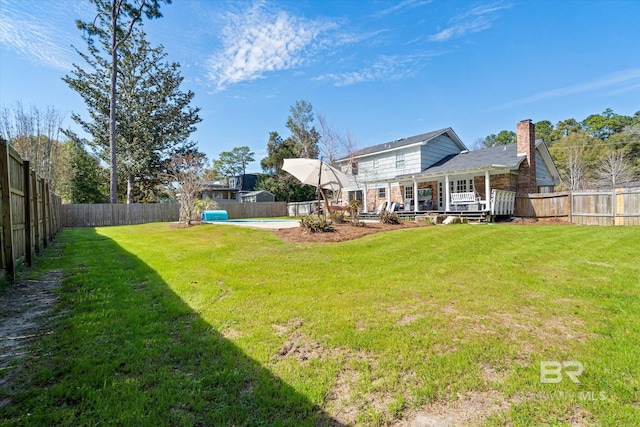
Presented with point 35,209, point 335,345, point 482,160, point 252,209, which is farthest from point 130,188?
point 335,345

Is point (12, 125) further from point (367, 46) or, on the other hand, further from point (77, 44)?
point (367, 46)

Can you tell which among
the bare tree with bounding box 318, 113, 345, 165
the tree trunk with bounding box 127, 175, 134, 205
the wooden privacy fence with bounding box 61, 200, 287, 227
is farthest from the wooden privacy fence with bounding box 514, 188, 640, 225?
the tree trunk with bounding box 127, 175, 134, 205

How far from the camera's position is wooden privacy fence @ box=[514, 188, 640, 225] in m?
11.9

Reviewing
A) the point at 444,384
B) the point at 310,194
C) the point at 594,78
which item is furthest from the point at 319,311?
the point at 310,194

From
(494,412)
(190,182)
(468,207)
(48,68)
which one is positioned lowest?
(494,412)

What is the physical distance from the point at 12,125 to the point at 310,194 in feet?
86.0

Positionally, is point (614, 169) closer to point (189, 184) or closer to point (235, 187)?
point (189, 184)

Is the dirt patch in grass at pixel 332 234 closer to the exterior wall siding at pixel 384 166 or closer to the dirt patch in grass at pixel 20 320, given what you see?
the dirt patch in grass at pixel 20 320

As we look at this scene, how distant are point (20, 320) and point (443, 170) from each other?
1867 centimetres

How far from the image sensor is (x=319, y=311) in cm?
363

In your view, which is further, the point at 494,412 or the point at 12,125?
the point at 12,125

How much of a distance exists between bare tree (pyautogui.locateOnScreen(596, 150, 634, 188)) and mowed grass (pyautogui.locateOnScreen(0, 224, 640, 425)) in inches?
A: 1288

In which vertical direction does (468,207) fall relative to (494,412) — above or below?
above

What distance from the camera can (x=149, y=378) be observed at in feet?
7.45
